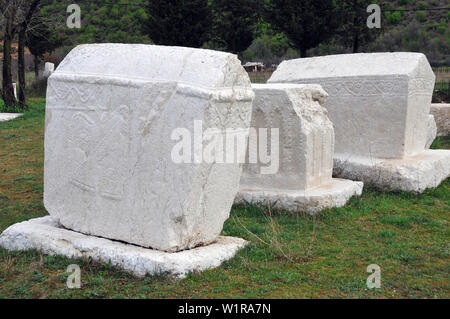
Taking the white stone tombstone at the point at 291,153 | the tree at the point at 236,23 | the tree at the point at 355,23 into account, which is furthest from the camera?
the tree at the point at 236,23

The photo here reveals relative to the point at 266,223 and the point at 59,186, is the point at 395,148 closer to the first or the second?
the point at 266,223

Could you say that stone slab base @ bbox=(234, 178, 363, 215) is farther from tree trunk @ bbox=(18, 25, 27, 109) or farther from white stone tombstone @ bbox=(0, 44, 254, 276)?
tree trunk @ bbox=(18, 25, 27, 109)

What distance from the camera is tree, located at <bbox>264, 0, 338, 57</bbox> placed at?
19156 millimetres

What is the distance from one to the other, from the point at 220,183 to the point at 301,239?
1051 millimetres

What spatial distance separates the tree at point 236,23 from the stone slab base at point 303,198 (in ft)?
54.2

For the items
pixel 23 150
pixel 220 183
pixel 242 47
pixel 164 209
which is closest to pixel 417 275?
pixel 220 183

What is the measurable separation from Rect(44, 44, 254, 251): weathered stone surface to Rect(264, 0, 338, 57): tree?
628 inches

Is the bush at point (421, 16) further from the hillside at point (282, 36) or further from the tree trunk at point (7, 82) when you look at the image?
the tree trunk at point (7, 82)

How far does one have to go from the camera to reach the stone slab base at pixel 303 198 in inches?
205

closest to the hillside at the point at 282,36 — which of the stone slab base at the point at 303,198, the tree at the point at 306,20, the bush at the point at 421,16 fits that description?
the bush at the point at 421,16

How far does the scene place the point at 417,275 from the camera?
3.64m

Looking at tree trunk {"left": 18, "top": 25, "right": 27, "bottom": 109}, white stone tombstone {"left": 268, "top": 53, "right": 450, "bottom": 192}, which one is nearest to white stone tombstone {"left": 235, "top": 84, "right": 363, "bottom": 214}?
white stone tombstone {"left": 268, "top": 53, "right": 450, "bottom": 192}

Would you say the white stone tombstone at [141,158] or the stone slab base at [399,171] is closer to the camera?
the white stone tombstone at [141,158]
